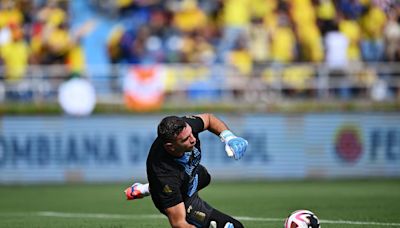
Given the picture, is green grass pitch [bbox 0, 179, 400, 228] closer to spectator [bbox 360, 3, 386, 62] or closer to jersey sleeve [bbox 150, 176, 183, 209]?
jersey sleeve [bbox 150, 176, 183, 209]

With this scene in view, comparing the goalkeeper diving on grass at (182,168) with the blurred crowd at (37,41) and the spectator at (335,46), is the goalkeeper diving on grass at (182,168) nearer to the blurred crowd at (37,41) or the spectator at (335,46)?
the blurred crowd at (37,41)

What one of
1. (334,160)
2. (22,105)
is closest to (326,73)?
(334,160)

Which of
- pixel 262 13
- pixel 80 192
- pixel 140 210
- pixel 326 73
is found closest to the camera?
pixel 140 210

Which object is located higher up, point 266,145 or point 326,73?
point 326,73

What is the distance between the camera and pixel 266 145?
22.2 m

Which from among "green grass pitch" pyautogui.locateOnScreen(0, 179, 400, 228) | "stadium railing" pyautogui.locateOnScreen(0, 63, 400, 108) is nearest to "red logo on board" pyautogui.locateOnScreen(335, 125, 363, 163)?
"green grass pitch" pyautogui.locateOnScreen(0, 179, 400, 228)

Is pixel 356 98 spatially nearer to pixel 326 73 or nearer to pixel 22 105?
pixel 326 73

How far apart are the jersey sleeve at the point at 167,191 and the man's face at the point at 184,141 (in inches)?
12.5

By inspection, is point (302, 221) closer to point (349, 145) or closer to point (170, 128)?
point (170, 128)

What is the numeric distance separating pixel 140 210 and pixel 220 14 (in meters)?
9.47

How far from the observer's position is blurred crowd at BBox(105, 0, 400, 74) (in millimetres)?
22266

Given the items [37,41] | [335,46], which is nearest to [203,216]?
[335,46]

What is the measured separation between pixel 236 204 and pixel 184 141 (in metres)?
6.90

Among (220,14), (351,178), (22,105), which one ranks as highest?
(220,14)
